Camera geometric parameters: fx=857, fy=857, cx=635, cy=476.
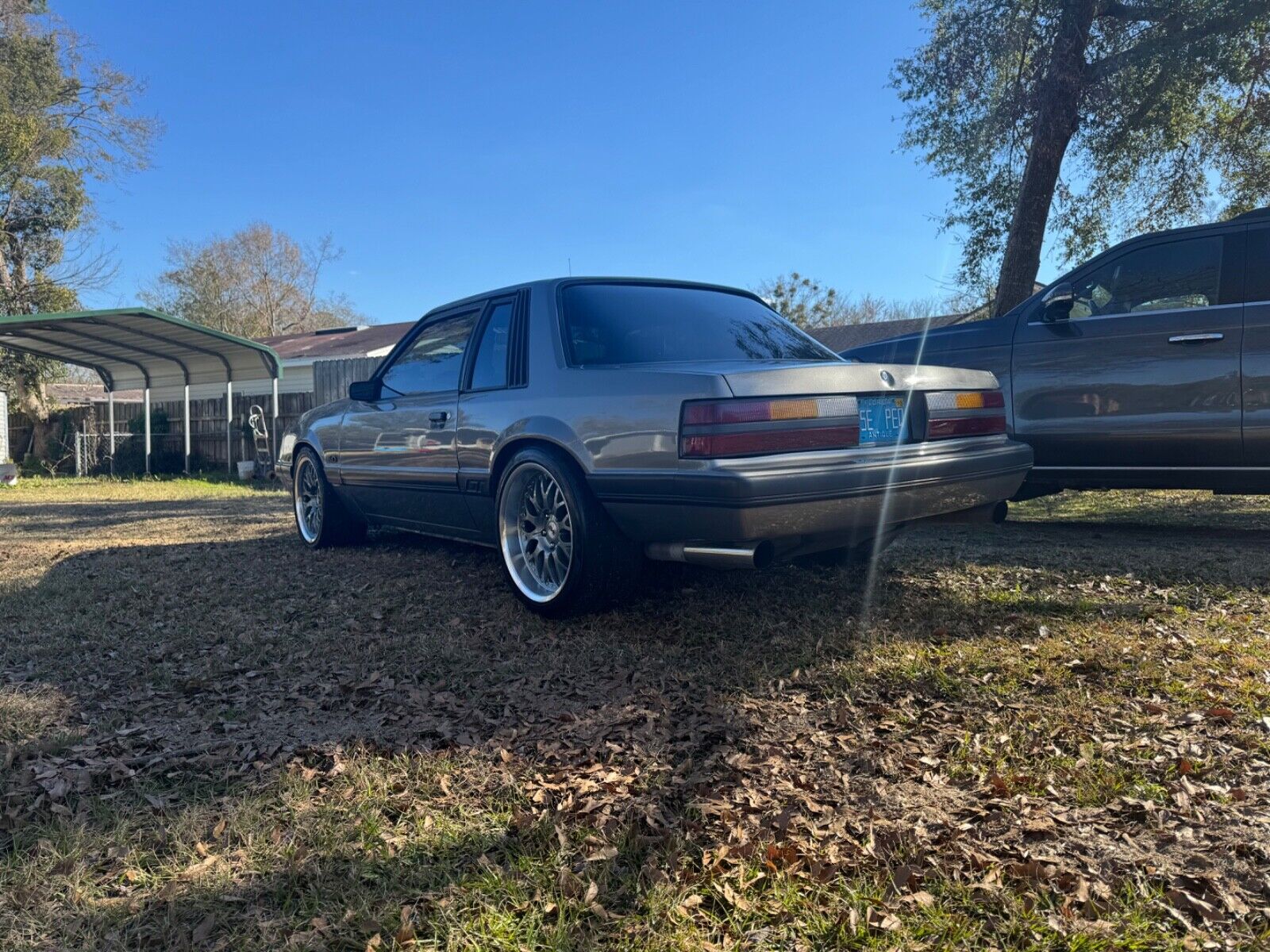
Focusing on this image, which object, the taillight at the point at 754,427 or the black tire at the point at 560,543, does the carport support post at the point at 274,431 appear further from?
the taillight at the point at 754,427

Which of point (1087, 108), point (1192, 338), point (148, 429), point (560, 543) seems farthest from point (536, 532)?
point (148, 429)

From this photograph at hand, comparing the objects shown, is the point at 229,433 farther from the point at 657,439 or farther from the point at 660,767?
the point at 660,767

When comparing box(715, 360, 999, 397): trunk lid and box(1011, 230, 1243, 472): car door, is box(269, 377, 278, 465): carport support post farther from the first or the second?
box(715, 360, 999, 397): trunk lid

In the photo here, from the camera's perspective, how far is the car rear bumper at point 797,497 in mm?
3076

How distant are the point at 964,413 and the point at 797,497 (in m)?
1.24

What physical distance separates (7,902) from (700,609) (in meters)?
2.68

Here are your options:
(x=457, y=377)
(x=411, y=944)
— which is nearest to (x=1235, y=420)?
(x=457, y=377)

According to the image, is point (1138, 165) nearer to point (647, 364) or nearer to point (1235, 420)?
point (1235, 420)

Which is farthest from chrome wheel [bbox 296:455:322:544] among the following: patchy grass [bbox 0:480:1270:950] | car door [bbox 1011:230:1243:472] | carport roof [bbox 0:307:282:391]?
carport roof [bbox 0:307:282:391]

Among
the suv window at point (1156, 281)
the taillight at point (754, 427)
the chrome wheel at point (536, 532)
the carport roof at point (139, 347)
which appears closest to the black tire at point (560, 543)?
the chrome wheel at point (536, 532)

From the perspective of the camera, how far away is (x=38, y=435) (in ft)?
65.5

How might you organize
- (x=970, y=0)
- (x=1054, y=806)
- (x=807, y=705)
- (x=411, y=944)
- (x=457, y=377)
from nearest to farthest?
1. (x=411, y=944)
2. (x=1054, y=806)
3. (x=807, y=705)
4. (x=457, y=377)
5. (x=970, y=0)

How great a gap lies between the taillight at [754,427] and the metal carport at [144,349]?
12.2 meters

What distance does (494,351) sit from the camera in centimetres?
437
